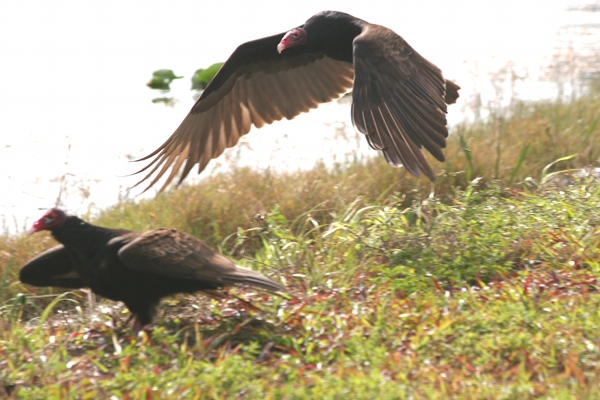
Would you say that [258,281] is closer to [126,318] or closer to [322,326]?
[322,326]

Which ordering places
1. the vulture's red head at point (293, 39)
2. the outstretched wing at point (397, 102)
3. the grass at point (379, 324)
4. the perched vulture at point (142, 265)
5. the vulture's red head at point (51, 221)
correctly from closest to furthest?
1. the grass at point (379, 324)
2. the perched vulture at point (142, 265)
3. the vulture's red head at point (51, 221)
4. the outstretched wing at point (397, 102)
5. the vulture's red head at point (293, 39)

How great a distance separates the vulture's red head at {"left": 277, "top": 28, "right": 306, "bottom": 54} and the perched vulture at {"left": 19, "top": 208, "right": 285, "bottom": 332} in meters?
1.75

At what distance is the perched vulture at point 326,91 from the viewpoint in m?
4.01

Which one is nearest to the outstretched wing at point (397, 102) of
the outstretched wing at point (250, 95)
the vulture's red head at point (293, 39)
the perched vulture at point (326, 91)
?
the perched vulture at point (326, 91)

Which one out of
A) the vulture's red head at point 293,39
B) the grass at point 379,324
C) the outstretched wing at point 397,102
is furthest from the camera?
the vulture's red head at point 293,39

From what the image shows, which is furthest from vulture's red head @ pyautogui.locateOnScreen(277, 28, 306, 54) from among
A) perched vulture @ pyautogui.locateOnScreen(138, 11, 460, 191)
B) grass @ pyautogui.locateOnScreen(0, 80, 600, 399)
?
grass @ pyautogui.locateOnScreen(0, 80, 600, 399)

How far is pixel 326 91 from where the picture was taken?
5.62 meters

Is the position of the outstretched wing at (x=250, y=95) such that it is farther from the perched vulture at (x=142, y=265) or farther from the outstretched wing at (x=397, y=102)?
the perched vulture at (x=142, y=265)

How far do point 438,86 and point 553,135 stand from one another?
2478mm

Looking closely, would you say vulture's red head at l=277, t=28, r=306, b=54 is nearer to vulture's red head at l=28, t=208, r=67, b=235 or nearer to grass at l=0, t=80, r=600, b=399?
grass at l=0, t=80, r=600, b=399

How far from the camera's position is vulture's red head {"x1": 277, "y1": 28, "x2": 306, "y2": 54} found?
16.4 feet

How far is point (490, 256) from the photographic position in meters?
3.96

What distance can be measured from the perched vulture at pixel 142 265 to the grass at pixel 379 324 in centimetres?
14

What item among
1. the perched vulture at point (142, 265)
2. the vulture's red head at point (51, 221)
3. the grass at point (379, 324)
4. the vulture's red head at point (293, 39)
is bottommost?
the grass at point (379, 324)
